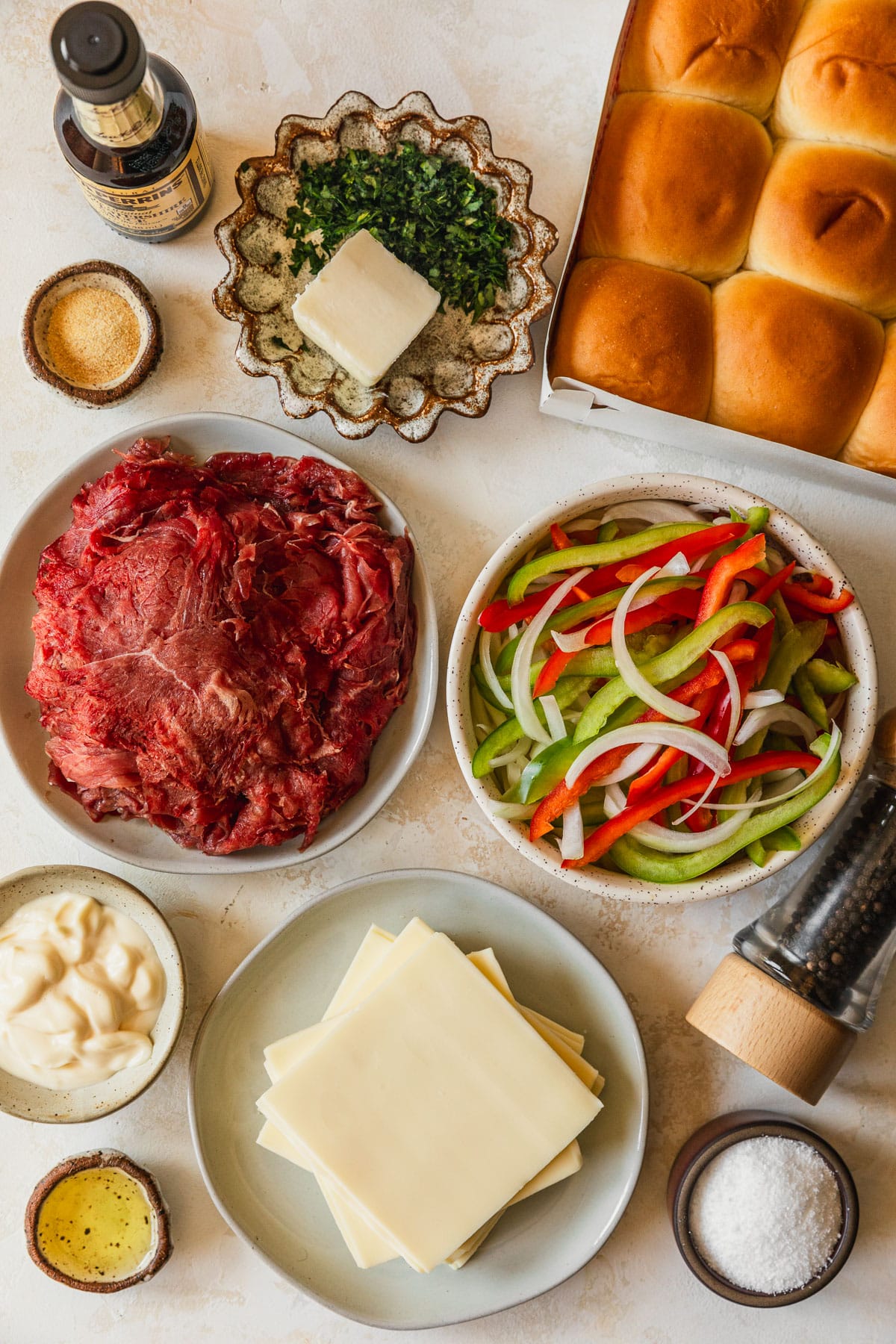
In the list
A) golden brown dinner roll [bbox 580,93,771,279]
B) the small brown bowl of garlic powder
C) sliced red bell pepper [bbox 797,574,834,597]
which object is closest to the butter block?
golden brown dinner roll [bbox 580,93,771,279]

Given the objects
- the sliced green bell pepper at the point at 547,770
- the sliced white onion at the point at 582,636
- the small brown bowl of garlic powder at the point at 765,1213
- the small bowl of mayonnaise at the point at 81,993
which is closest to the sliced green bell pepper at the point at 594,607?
the sliced white onion at the point at 582,636

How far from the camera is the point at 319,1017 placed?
2.50m

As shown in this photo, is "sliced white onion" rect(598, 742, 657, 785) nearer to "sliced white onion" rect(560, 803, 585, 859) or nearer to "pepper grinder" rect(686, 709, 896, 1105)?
"sliced white onion" rect(560, 803, 585, 859)

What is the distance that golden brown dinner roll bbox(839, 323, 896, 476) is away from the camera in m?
2.28

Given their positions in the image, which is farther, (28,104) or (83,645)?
(28,104)

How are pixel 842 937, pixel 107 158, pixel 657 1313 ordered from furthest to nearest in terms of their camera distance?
pixel 657 1313 → pixel 842 937 → pixel 107 158

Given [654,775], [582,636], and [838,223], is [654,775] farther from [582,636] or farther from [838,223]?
[838,223]

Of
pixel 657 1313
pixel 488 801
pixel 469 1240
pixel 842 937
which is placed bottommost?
pixel 657 1313

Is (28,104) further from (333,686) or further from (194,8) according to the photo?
(333,686)

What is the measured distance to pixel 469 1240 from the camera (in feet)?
7.63

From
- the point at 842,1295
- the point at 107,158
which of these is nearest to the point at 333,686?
the point at 107,158

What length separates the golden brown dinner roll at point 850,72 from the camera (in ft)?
7.26

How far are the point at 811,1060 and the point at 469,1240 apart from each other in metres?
0.92

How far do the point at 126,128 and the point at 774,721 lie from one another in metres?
1.88
